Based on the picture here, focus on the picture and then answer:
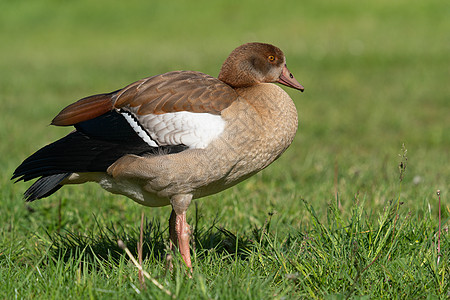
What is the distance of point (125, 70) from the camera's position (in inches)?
587

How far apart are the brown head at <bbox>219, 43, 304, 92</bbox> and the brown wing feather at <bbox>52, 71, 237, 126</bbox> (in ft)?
0.59

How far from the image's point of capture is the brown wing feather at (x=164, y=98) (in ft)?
11.0

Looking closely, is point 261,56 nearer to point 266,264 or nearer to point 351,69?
point 266,264

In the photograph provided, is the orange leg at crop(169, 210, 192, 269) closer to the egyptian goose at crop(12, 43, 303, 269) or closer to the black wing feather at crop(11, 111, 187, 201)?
the egyptian goose at crop(12, 43, 303, 269)

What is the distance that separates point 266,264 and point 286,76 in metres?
1.21

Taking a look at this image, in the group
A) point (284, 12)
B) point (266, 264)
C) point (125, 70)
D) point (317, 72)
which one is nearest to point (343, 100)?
point (317, 72)

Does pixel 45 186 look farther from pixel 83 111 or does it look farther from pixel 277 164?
pixel 277 164

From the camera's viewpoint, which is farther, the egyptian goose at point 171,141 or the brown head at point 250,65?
the brown head at point 250,65

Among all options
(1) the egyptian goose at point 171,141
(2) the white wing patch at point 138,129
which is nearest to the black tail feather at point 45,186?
(1) the egyptian goose at point 171,141

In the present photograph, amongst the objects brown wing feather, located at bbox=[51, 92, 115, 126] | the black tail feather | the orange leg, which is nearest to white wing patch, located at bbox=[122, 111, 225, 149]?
brown wing feather, located at bbox=[51, 92, 115, 126]

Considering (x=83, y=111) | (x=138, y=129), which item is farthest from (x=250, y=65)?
(x=83, y=111)

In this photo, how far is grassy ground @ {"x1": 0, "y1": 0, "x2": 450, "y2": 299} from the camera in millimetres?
3012

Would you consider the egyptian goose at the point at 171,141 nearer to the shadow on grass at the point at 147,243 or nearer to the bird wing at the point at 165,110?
the bird wing at the point at 165,110

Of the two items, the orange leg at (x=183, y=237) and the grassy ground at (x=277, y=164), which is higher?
the orange leg at (x=183, y=237)
